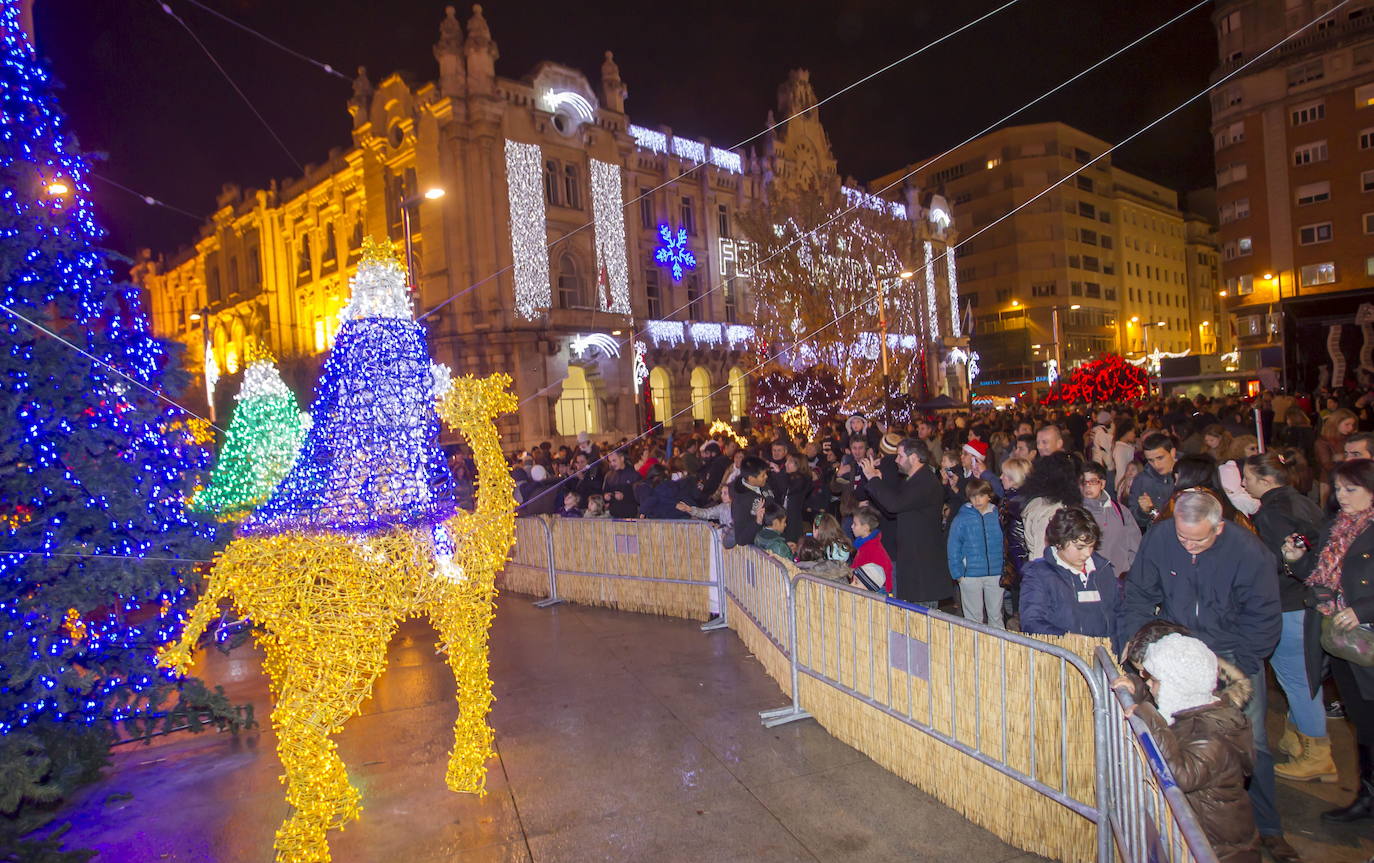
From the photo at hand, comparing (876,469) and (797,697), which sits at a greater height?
(876,469)

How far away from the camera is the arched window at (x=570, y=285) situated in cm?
3344

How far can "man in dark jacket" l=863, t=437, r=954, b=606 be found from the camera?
268 inches

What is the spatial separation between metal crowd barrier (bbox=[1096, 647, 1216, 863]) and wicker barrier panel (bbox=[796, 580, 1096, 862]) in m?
0.22

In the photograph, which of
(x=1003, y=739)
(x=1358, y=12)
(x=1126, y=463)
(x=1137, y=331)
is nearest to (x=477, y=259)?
(x=1126, y=463)

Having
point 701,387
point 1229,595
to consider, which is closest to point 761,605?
point 1229,595

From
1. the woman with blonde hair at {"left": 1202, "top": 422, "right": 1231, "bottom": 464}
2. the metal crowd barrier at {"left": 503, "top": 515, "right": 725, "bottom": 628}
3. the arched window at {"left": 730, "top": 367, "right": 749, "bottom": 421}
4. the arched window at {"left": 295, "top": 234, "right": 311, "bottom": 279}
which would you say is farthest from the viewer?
the arched window at {"left": 730, "top": 367, "right": 749, "bottom": 421}

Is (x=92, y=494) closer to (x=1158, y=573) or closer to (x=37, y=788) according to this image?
(x=37, y=788)

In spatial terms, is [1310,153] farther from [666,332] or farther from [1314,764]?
[1314,764]

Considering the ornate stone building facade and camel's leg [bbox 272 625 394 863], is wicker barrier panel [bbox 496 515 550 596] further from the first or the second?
the ornate stone building facade

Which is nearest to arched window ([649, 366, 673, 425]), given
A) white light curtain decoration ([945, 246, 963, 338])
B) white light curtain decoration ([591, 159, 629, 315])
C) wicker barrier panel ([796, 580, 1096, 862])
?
white light curtain decoration ([591, 159, 629, 315])

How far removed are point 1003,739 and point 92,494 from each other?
5.53 m

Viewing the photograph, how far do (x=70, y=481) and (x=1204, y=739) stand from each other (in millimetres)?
6195

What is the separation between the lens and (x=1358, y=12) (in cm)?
4184

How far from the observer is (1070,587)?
4.62m
